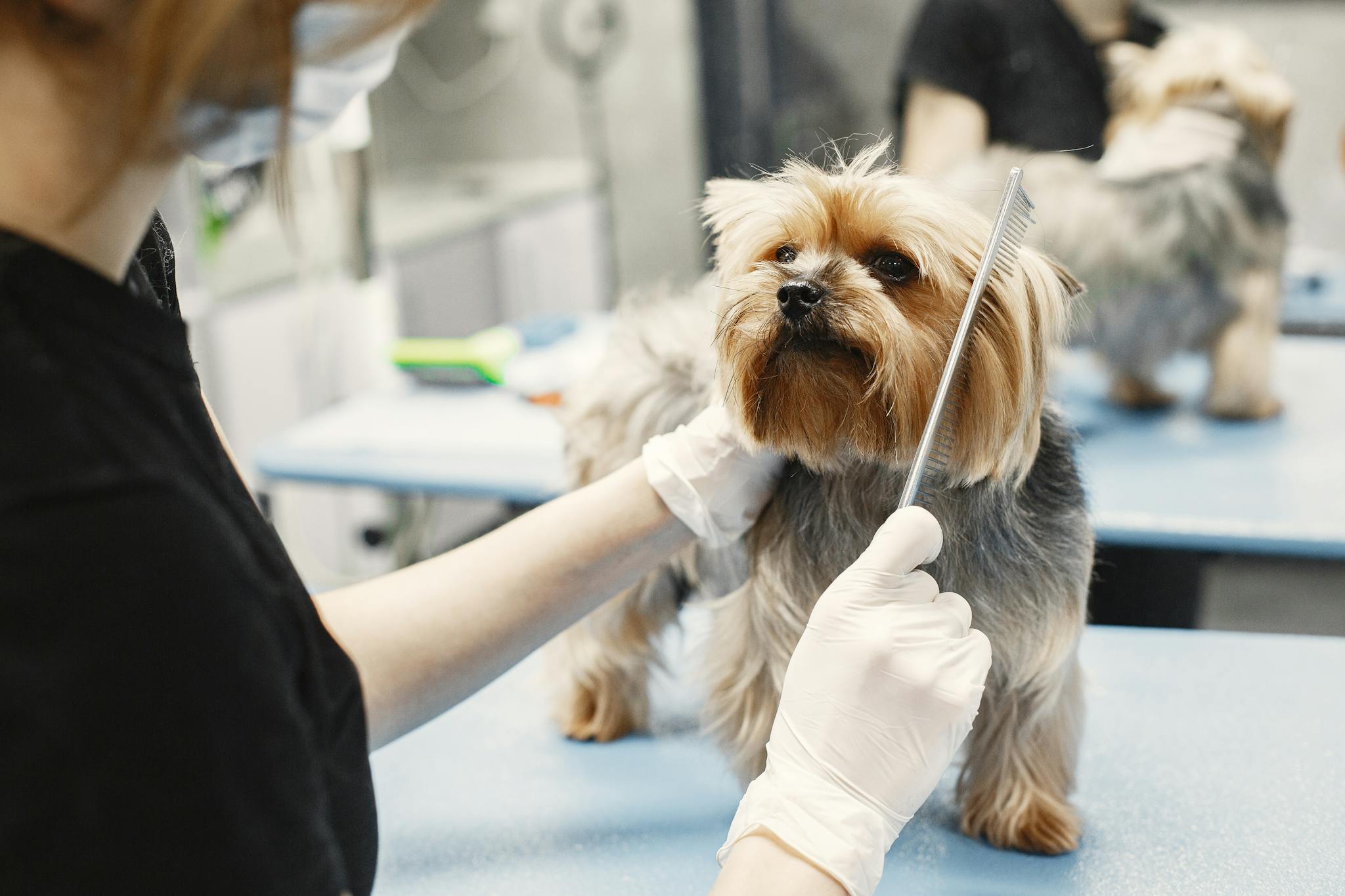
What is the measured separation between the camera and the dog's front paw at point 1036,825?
85cm

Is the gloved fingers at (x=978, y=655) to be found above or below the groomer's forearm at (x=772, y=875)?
above

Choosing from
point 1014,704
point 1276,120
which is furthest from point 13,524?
point 1276,120

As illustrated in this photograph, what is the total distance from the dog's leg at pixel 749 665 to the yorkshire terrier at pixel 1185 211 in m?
0.98

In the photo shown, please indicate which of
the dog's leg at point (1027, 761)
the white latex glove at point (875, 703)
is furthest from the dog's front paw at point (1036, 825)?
the white latex glove at point (875, 703)

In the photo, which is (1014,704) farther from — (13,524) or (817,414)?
(13,524)

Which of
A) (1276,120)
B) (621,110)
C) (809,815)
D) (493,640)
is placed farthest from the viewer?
(621,110)

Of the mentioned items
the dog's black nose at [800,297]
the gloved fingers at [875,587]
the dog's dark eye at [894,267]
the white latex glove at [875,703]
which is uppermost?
the dog's dark eye at [894,267]

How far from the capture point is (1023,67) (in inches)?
72.0

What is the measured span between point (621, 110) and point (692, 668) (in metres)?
2.56

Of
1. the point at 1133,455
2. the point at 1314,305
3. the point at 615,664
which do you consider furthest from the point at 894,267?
the point at 1314,305

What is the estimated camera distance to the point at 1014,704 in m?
0.86

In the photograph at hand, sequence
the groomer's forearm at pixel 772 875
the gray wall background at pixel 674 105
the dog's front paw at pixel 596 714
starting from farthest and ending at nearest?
the gray wall background at pixel 674 105 < the dog's front paw at pixel 596 714 < the groomer's forearm at pixel 772 875

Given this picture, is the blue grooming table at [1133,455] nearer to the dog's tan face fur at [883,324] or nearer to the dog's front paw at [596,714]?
the dog's front paw at [596,714]

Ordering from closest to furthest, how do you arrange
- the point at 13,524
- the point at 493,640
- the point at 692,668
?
1. the point at 13,524
2. the point at 493,640
3. the point at 692,668
